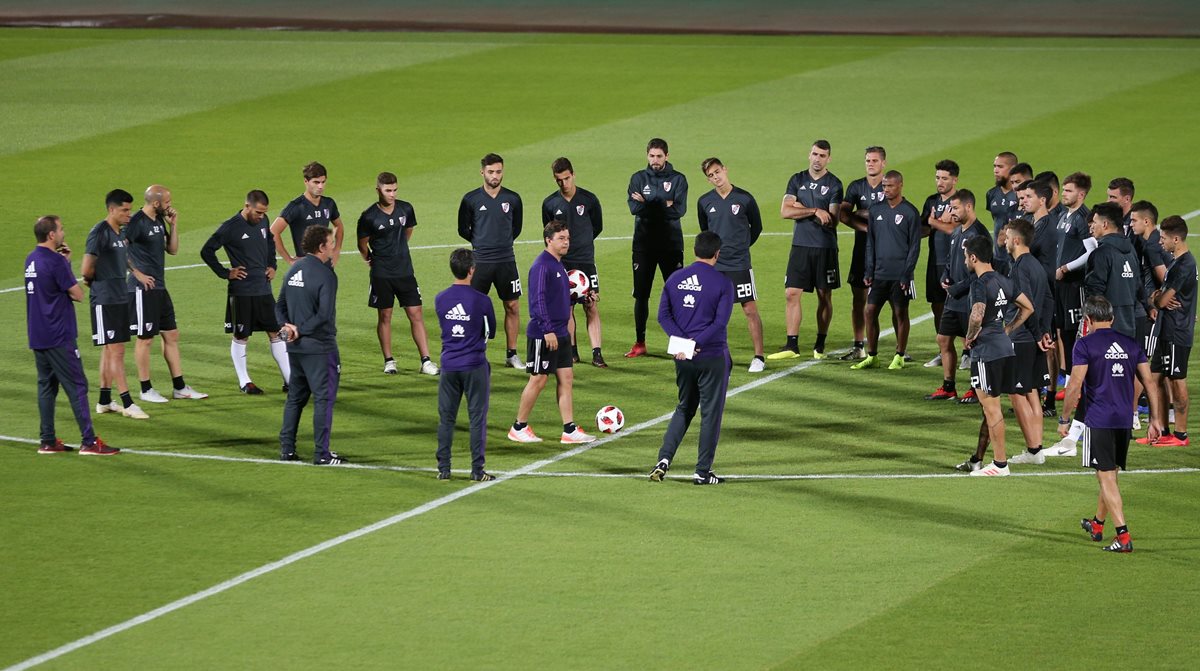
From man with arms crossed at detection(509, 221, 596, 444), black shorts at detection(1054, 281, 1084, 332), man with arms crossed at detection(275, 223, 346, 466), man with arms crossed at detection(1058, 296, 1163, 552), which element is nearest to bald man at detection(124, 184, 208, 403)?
man with arms crossed at detection(275, 223, 346, 466)

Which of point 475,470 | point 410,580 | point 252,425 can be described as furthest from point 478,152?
point 410,580

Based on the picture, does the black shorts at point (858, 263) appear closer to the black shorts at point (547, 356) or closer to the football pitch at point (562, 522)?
the football pitch at point (562, 522)

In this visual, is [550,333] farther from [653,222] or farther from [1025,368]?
[653,222]

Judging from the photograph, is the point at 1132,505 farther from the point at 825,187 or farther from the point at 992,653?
the point at 825,187

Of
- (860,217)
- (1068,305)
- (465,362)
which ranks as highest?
(860,217)

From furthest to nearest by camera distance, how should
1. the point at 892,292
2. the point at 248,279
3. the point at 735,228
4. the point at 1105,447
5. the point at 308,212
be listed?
the point at 735,228 < the point at 892,292 < the point at 308,212 < the point at 248,279 < the point at 1105,447

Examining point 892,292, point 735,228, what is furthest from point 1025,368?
point 735,228

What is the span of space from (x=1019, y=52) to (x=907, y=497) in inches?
1190

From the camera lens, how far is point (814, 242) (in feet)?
64.1

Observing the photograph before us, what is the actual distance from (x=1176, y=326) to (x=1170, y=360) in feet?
1.10

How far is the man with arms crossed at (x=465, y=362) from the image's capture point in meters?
14.6

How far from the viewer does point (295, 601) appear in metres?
11.8

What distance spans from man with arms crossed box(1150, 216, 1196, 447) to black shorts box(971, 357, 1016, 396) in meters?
1.85

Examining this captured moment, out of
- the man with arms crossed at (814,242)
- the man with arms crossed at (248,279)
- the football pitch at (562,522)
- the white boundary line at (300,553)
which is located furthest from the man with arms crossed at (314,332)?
the man with arms crossed at (814,242)
